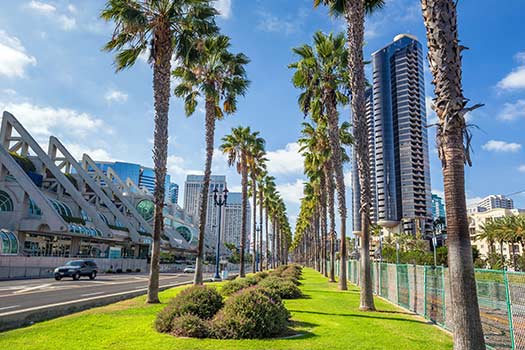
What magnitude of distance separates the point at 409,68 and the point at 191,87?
138937 millimetres

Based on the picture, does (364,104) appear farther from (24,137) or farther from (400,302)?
(24,137)

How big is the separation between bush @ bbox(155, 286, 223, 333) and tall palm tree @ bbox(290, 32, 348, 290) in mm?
14447

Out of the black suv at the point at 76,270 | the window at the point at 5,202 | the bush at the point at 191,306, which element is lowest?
the black suv at the point at 76,270

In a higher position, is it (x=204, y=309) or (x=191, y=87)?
(x=191, y=87)

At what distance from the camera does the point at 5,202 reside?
A: 49.5 metres

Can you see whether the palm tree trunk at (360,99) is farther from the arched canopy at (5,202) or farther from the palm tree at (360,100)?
the arched canopy at (5,202)

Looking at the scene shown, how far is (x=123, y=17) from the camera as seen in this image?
53.4 ft

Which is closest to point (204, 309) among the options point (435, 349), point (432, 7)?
point (435, 349)

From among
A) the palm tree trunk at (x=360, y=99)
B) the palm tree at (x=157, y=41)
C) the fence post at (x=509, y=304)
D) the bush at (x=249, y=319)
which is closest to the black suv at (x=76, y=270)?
the palm tree at (x=157, y=41)

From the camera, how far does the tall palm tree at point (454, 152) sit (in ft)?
20.8

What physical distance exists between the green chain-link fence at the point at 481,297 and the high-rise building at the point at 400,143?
125 meters

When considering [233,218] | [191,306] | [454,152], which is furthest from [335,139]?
[233,218]

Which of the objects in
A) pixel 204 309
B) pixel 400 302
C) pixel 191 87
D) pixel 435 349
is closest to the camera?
pixel 435 349

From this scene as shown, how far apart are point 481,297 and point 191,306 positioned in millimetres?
7831
